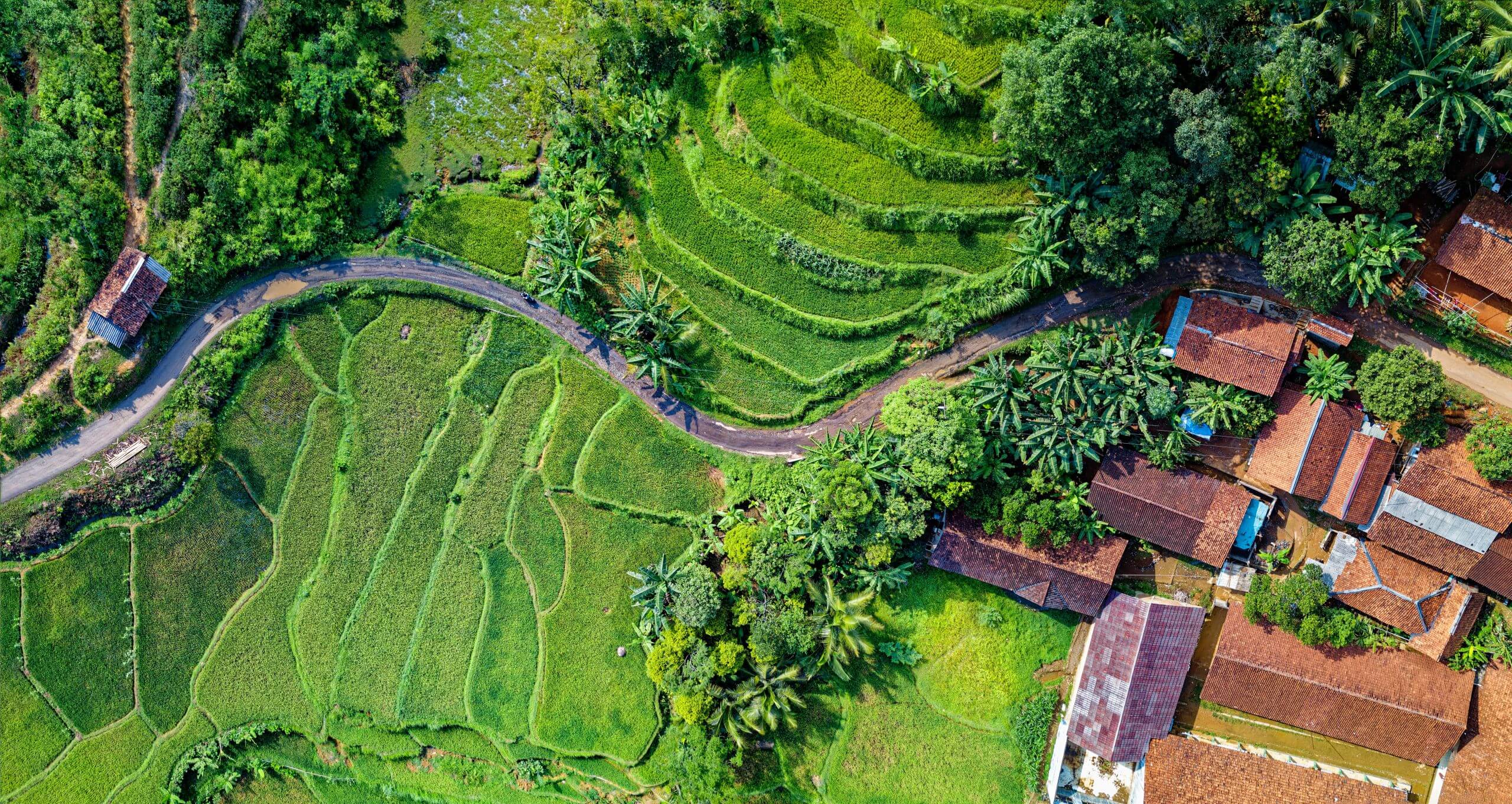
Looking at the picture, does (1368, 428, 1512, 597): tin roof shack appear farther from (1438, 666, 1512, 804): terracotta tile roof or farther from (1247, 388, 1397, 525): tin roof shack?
(1438, 666, 1512, 804): terracotta tile roof

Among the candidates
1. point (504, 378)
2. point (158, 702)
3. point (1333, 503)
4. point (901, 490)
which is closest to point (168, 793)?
point (158, 702)

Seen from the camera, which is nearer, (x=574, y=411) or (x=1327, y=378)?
(x=1327, y=378)

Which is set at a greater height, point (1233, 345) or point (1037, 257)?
point (1037, 257)

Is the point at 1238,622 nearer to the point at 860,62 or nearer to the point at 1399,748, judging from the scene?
the point at 1399,748

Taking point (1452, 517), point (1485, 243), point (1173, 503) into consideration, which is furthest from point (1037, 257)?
point (1452, 517)

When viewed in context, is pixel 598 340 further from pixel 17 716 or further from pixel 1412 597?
pixel 1412 597

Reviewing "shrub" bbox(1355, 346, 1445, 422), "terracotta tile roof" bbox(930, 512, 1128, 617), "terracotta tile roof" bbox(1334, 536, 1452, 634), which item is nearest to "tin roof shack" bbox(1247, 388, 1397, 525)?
"shrub" bbox(1355, 346, 1445, 422)
